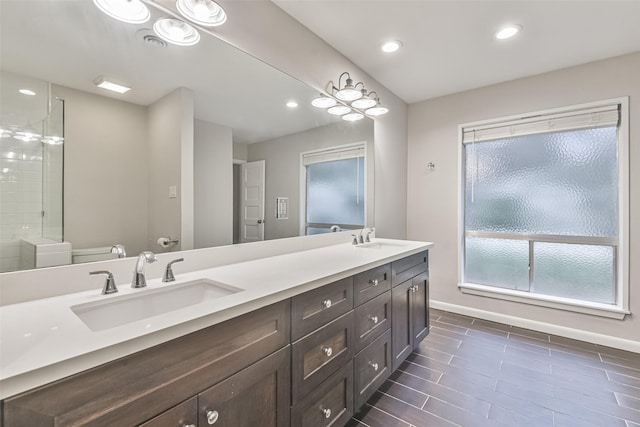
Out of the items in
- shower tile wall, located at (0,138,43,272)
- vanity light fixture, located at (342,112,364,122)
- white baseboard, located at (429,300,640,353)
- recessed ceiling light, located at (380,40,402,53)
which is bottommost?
white baseboard, located at (429,300,640,353)

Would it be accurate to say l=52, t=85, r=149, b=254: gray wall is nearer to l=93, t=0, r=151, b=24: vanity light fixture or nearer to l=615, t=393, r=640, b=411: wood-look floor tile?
l=93, t=0, r=151, b=24: vanity light fixture

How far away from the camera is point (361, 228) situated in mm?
2799

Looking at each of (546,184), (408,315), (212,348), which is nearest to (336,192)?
(408,315)

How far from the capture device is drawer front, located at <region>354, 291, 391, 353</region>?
1.56 metres

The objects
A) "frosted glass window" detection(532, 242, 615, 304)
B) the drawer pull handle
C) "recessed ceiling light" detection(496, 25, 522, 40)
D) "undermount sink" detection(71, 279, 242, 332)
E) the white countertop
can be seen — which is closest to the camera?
the white countertop

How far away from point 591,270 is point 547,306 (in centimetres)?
51

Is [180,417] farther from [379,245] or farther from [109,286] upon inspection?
[379,245]

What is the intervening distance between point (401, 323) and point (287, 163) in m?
1.44

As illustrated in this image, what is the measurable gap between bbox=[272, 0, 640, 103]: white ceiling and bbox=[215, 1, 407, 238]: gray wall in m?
0.09

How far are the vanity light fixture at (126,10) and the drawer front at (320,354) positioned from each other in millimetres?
1547

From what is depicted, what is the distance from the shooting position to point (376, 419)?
5.35 ft

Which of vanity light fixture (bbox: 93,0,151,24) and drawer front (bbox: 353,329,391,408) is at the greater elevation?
vanity light fixture (bbox: 93,0,151,24)

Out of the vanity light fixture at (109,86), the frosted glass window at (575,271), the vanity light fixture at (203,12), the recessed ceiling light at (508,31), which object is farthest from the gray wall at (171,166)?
the frosted glass window at (575,271)

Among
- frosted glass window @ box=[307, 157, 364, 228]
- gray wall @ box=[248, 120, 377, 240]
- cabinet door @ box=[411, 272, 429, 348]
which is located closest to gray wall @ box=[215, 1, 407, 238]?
frosted glass window @ box=[307, 157, 364, 228]
